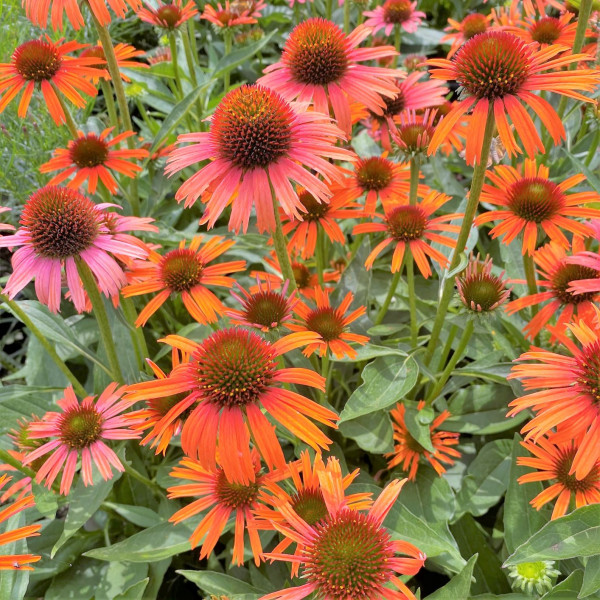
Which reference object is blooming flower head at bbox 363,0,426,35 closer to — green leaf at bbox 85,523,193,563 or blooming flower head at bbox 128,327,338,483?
blooming flower head at bbox 128,327,338,483

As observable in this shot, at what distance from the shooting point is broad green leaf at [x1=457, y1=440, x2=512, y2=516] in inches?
58.8

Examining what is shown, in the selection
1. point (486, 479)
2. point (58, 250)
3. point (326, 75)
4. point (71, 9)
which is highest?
point (71, 9)

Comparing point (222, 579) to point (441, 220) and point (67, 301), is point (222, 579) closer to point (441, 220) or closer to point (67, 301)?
point (441, 220)

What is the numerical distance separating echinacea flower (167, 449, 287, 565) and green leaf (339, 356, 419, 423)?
0.81 feet

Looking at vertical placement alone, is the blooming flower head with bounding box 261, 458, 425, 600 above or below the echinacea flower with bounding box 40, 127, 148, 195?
below

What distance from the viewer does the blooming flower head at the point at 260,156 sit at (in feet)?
3.67

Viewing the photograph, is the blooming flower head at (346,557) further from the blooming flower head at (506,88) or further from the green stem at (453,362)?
the blooming flower head at (506,88)

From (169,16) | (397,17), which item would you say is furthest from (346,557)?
(397,17)

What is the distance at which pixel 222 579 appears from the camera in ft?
4.21

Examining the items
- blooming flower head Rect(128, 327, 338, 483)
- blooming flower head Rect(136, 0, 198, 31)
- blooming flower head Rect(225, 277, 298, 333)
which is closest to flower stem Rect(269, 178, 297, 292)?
blooming flower head Rect(225, 277, 298, 333)

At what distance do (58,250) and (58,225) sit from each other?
6 centimetres

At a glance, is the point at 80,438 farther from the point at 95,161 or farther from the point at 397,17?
the point at 397,17

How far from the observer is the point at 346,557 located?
36.8 inches

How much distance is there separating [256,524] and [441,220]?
90cm
